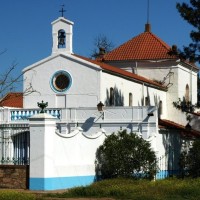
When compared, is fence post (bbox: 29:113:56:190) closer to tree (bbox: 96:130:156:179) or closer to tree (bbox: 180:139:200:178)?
tree (bbox: 96:130:156:179)

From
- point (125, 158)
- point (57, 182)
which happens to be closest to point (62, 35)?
point (125, 158)

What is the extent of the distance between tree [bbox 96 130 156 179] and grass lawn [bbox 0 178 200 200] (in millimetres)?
1860

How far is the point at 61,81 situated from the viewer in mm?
39125

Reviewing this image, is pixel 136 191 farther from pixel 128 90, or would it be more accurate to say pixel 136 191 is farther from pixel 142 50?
pixel 142 50

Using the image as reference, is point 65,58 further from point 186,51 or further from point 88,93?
point 186,51

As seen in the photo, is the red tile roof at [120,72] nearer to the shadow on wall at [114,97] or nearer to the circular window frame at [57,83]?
the shadow on wall at [114,97]

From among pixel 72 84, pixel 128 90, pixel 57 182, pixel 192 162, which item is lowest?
pixel 57 182

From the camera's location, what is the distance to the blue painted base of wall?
945 inches

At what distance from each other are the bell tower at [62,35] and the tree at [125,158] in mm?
12141

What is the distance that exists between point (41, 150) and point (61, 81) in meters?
15.4

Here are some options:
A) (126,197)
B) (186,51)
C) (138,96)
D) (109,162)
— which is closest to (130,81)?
(138,96)

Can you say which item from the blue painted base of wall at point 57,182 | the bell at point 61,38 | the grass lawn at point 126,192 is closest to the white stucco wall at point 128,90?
the bell at point 61,38

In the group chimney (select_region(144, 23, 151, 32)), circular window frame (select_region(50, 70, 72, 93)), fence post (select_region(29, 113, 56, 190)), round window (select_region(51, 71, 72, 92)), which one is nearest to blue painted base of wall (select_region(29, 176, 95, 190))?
fence post (select_region(29, 113, 56, 190))

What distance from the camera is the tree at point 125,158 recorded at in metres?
27.3
